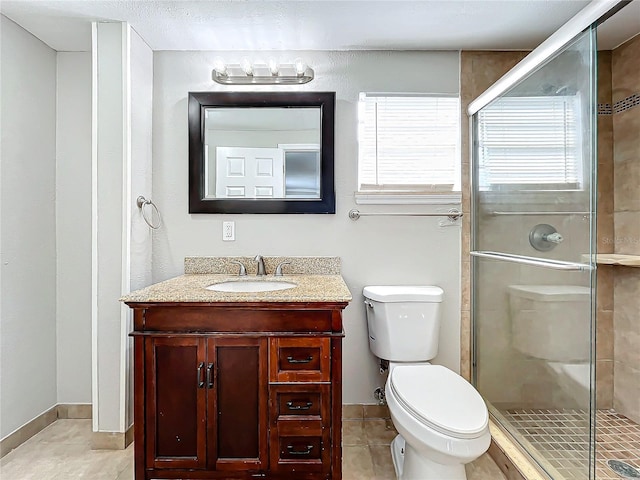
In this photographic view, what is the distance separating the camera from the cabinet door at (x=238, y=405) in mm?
1501

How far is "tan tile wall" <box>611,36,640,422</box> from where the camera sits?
80.1 inches

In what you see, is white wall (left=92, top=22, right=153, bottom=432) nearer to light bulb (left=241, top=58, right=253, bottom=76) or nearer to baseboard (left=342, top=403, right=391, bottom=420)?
light bulb (left=241, top=58, right=253, bottom=76)

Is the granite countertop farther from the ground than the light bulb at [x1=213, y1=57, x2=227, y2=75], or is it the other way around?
the light bulb at [x1=213, y1=57, x2=227, y2=75]

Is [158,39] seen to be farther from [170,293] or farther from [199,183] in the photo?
[170,293]

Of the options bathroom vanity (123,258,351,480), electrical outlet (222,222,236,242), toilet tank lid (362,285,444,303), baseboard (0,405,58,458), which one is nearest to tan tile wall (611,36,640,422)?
toilet tank lid (362,285,444,303)

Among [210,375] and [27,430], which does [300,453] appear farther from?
[27,430]

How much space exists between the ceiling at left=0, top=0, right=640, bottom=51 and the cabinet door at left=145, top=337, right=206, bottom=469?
146 centimetres

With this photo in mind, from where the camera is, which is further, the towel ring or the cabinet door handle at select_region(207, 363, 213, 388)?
the towel ring

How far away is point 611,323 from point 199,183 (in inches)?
95.3

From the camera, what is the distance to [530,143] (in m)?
1.66

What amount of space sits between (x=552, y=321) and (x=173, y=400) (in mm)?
1521

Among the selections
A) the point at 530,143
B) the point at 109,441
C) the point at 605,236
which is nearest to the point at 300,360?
the point at 109,441

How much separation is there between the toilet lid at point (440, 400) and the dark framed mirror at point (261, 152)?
95 centimetres

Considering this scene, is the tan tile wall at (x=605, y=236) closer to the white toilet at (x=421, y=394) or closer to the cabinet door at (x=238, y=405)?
the white toilet at (x=421, y=394)
